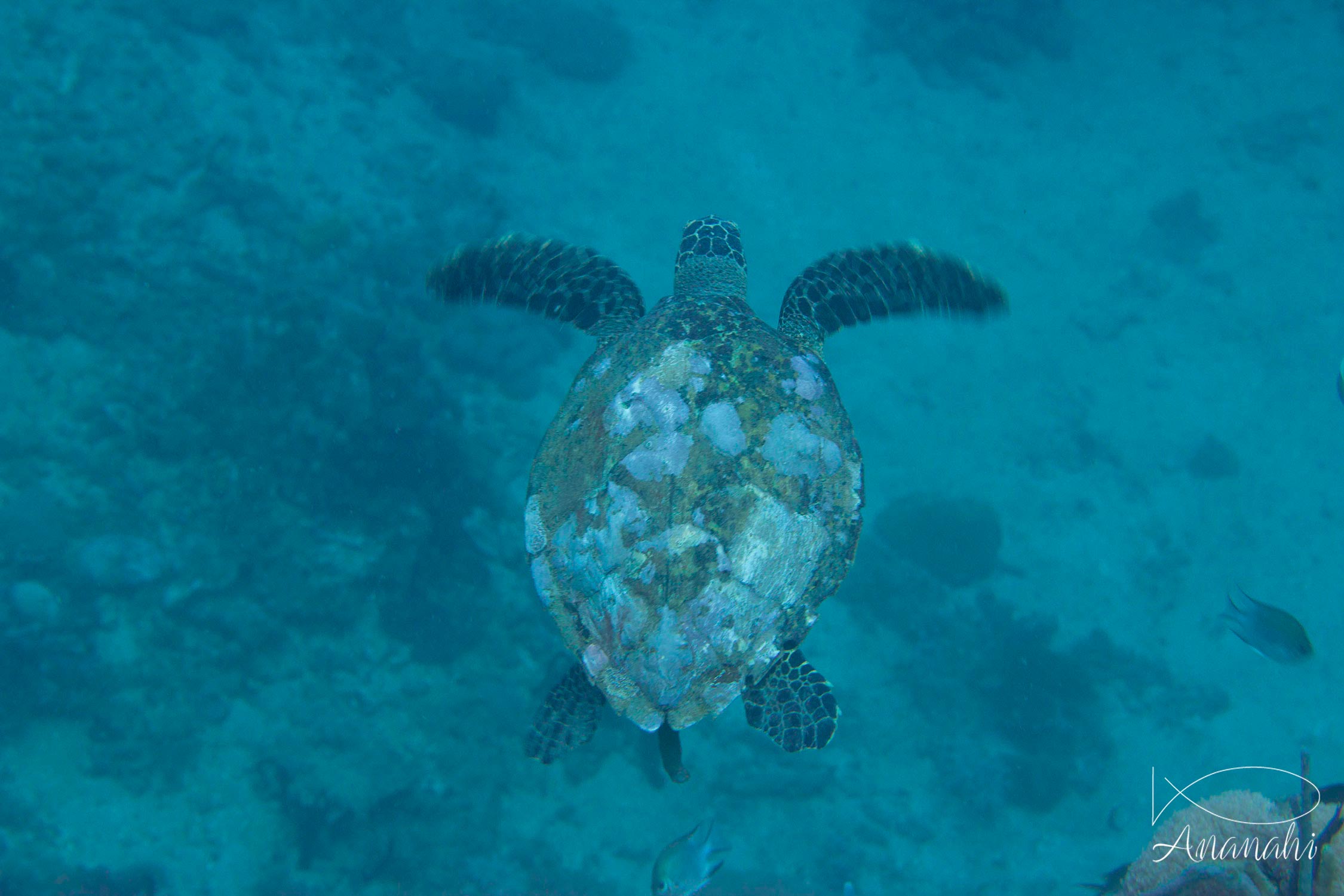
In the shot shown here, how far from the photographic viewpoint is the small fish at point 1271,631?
14.1 ft

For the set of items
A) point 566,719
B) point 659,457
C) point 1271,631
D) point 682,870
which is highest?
point 659,457

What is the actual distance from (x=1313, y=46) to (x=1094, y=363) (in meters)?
7.73

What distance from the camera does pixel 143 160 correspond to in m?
6.98

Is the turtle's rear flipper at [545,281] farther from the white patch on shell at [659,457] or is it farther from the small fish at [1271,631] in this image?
the small fish at [1271,631]

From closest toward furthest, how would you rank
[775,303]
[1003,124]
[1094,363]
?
1. [775,303]
2. [1094,363]
3. [1003,124]

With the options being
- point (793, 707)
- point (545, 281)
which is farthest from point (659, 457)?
point (545, 281)

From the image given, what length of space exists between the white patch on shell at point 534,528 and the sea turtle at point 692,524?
0.01 meters

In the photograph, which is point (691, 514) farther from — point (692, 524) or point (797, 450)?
point (797, 450)

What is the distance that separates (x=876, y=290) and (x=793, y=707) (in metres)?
3.19

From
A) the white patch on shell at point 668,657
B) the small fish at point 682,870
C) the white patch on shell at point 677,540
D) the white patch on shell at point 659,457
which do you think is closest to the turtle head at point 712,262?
the white patch on shell at point 659,457

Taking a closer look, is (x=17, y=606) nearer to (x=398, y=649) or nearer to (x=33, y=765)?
(x=33, y=765)

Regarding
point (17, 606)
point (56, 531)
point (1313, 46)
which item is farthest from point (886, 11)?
point (17, 606)

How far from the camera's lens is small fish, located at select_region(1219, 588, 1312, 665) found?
429 cm

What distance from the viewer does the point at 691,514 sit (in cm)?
294
